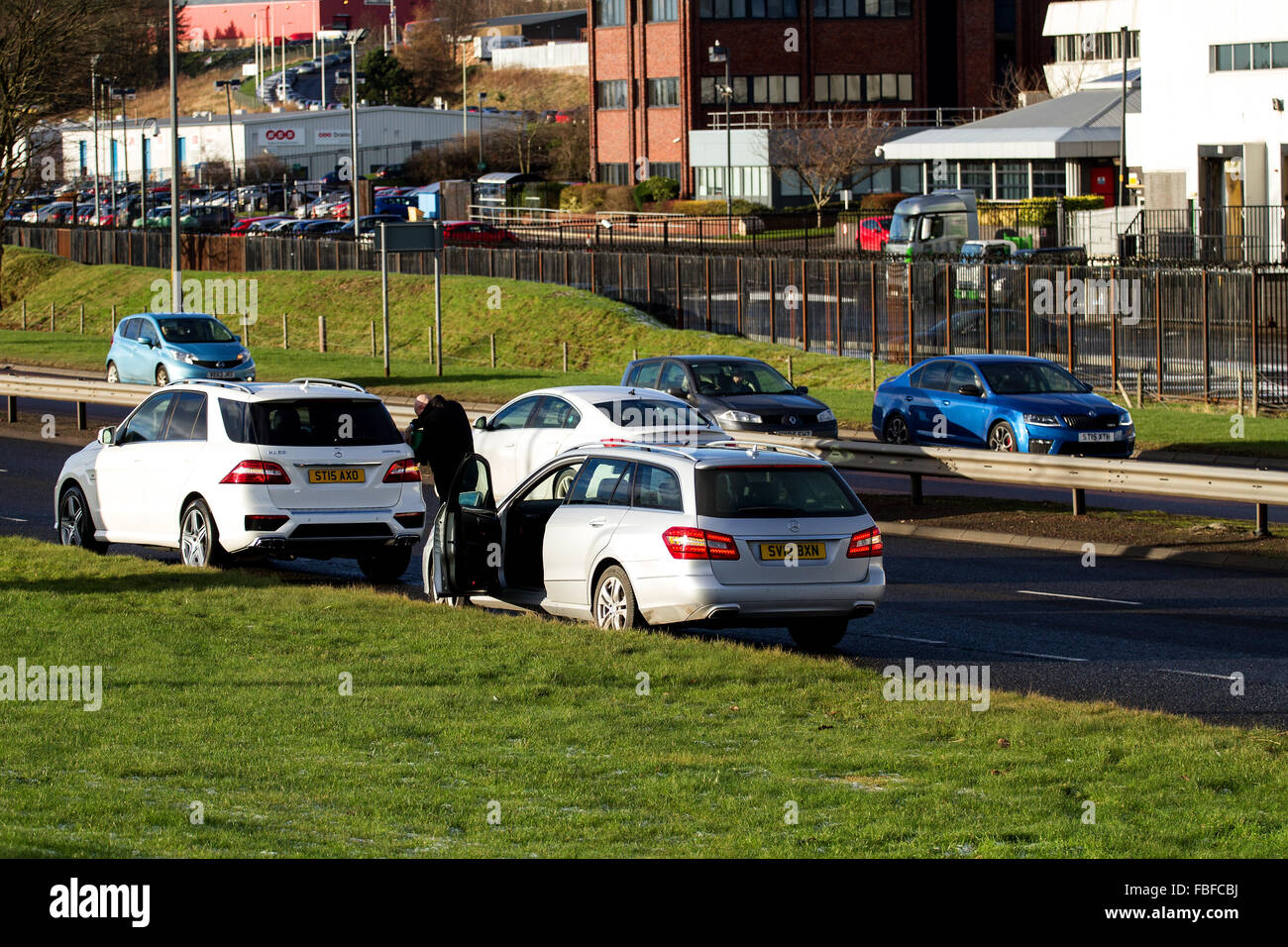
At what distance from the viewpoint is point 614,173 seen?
92.9 m

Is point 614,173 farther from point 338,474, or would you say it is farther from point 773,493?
point 773,493

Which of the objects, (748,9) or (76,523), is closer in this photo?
(76,523)

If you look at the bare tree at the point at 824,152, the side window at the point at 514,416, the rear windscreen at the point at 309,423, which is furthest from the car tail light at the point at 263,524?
the bare tree at the point at 824,152

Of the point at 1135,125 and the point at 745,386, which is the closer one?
the point at 745,386

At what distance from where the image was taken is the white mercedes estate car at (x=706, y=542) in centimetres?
1227

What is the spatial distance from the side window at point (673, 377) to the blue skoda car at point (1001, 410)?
302cm

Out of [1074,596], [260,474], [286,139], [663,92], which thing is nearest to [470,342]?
[260,474]

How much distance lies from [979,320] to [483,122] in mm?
97259

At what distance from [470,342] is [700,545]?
33.1m

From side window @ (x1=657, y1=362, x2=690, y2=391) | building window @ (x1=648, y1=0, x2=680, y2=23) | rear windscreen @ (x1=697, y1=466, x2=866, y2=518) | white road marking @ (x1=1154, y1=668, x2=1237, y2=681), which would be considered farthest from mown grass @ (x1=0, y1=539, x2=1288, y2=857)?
building window @ (x1=648, y1=0, x2=680, y2=23)

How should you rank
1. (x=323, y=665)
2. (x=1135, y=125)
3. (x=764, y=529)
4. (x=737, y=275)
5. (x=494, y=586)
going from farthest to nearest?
(x=1135, y=125)
(x=737, y=275)
(x=494, y=586)
(x=764, y=529)
(x=323, y=665)
